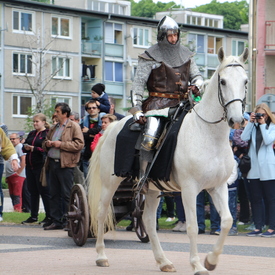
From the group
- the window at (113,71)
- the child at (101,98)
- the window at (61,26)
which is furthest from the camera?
the window at (113,71)

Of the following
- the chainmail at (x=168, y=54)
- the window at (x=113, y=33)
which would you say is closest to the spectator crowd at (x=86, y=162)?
the chainmail at (x=168, y=54)

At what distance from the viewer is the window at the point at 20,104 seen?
61.3 metres

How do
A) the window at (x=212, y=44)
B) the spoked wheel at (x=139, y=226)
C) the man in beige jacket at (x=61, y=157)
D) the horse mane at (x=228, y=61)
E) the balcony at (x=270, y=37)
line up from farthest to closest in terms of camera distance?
the window at (x=212, y=44)
the balcony at (x=270, y=37)
the man in beige jacket at (x=61, y=157)
the spoked wheel at (x=139, y=226)
the horse mane at (x=228, y=61)

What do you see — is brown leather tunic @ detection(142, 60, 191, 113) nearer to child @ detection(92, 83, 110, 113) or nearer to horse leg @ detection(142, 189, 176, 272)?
horse leg @ detection(142, 189, 176, 272)

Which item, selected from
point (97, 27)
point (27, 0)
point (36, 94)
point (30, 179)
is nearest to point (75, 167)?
point (30, 179)

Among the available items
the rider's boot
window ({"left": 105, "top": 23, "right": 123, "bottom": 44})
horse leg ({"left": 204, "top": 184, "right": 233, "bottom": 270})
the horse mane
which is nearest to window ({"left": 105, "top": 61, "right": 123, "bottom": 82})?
window ({"left": 105, "top": 23, "right": 123, "bottom": 44})

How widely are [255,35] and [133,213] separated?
98.5 feet

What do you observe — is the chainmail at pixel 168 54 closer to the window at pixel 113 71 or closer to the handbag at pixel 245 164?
the handbag at pixel 245 164

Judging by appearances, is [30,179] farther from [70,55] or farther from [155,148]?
[70,55]

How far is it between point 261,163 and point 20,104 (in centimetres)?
4886

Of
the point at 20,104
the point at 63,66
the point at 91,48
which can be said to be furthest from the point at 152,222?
the point at 91,48

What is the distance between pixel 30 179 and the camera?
16578 millimetres

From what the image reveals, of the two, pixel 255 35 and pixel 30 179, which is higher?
pixel 255 35

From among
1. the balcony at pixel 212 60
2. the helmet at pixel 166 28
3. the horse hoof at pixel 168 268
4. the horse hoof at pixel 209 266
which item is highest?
the balcony at pixel 212 60
